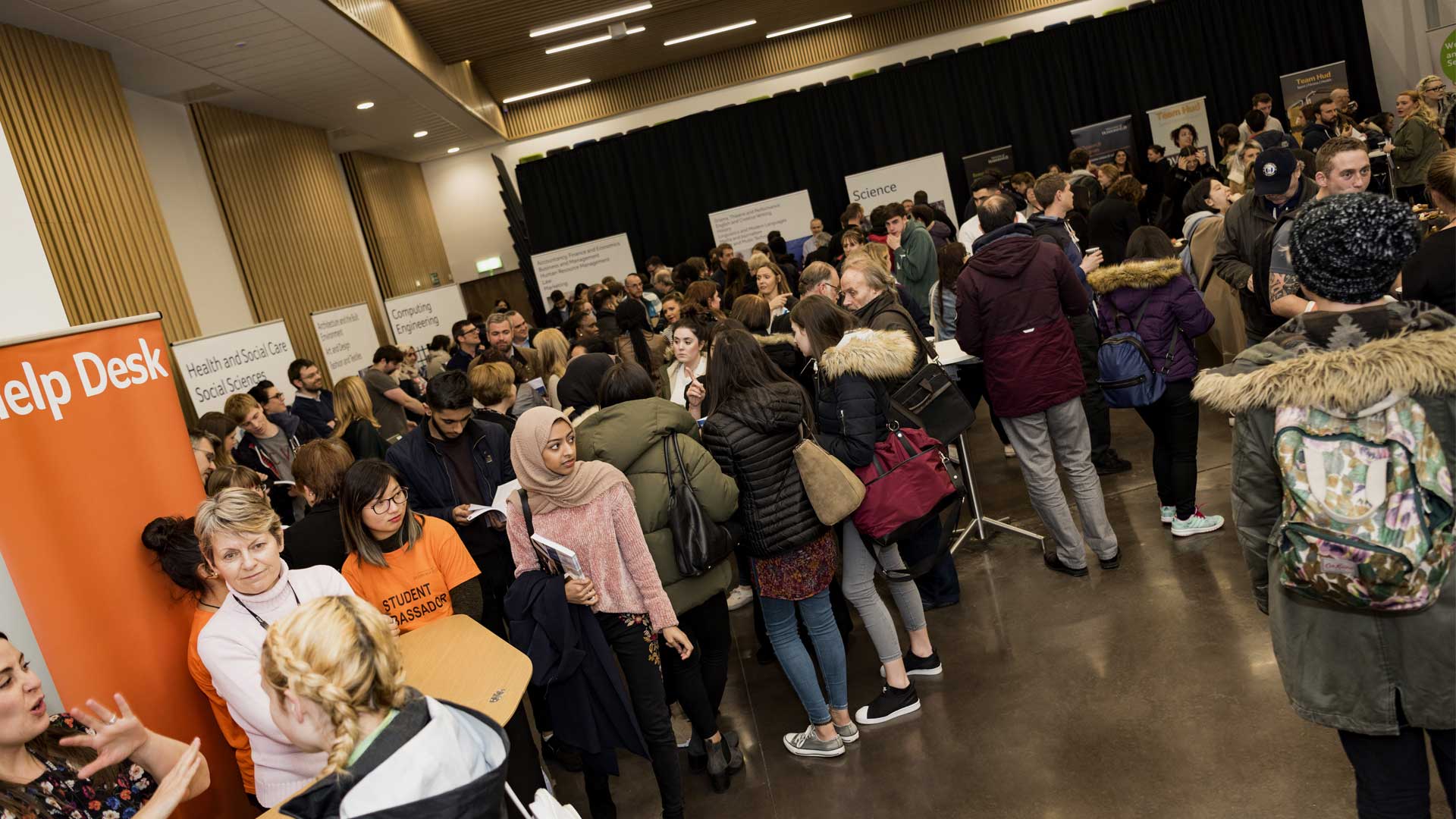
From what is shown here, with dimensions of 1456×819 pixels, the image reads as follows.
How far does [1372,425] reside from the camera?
5.57ft

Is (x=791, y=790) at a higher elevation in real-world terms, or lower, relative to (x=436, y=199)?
lower

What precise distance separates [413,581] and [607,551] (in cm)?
57

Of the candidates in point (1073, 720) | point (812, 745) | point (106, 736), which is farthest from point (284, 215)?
point (1073, 720)

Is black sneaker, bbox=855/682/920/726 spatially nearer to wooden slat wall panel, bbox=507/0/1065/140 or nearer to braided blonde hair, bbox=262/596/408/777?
braided blonde hair, bbox=262/596/408/777

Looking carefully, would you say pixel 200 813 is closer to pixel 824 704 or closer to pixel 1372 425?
pixel 824 704

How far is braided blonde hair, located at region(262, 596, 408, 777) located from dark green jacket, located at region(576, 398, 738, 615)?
4.35 feet

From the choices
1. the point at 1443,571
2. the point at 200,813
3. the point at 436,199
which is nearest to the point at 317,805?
the point at 200,813

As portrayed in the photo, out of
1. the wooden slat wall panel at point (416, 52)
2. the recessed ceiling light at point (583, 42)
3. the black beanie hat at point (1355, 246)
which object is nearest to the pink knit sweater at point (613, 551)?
the black beanie hat at point (1355, 246)

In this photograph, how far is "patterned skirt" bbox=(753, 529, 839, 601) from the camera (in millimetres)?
3217

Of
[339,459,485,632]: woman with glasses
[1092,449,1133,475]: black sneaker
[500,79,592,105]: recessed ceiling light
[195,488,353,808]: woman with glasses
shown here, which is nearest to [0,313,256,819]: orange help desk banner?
[195,488,353,808]: woman with glasses

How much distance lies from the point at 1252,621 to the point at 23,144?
649 centimetres

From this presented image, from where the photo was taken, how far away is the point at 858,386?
325 centimetres

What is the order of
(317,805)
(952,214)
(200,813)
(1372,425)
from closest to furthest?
1. (317,805)
2. (1372,425)
3. (200,813)
4. (952,214)

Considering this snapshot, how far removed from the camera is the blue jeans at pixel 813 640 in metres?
3.26
